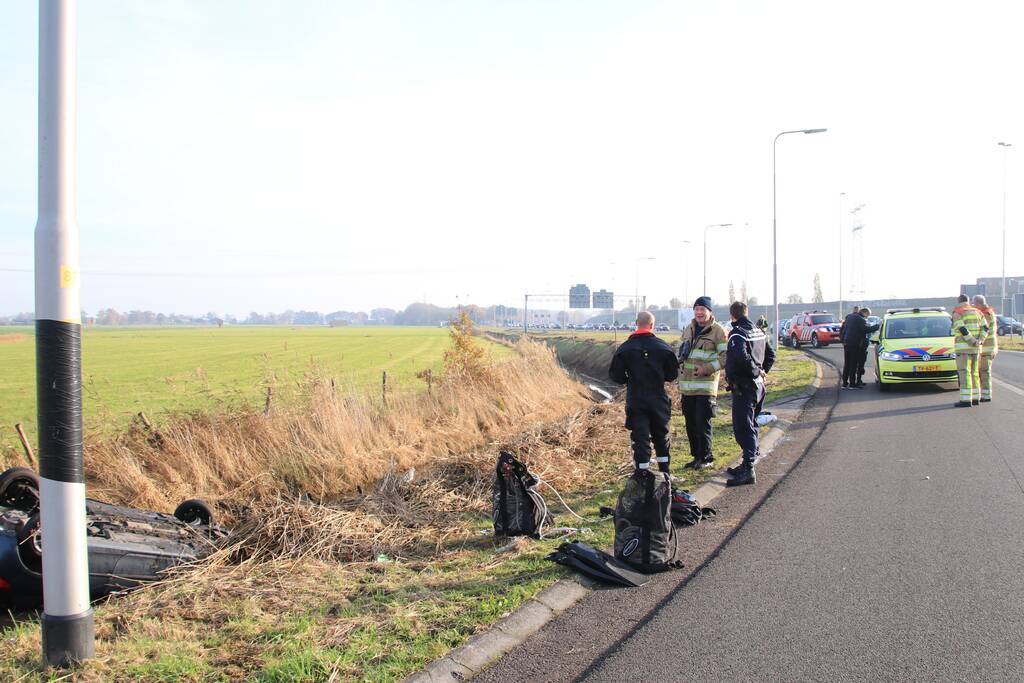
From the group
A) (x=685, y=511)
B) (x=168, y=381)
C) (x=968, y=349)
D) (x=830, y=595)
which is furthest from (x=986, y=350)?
(x=168, y=381)

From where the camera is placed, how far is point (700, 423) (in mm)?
8461

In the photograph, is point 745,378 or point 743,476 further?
point 745,378

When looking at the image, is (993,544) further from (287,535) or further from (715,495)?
(287,535)

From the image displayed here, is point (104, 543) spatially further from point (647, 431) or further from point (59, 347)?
point (647, 431)

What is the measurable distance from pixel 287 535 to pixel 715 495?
4.07m

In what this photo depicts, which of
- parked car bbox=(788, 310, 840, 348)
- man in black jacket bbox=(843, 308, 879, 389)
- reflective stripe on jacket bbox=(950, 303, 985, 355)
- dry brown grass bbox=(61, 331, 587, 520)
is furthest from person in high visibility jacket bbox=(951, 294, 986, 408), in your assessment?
parked car bbox=(788, 310, 840, 348)

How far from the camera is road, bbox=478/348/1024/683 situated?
147 inches

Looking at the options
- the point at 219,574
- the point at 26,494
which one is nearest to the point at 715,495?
the point at 219,574

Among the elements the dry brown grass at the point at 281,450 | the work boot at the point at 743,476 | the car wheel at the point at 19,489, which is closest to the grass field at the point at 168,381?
the dry brown grass at the point at 281,450

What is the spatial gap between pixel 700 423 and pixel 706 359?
74 centimetres

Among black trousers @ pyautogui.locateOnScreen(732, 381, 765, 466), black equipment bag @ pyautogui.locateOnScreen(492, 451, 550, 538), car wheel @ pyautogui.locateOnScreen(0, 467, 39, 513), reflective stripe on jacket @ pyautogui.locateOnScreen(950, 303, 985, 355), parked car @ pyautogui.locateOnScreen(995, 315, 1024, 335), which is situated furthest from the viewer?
parked car @ pyautogui.locateOnScreen(995, 315, 1024, 335)

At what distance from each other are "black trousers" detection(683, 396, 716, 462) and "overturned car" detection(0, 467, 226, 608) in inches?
202

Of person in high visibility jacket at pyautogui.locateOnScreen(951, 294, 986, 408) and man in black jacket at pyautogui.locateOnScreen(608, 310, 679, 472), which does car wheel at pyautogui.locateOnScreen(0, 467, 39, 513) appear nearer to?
man in black jacket at pyautogui.locateOnScreen(608, 310, 679, 472)

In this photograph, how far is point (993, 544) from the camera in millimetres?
5434
